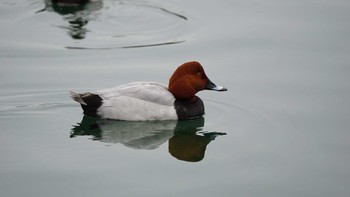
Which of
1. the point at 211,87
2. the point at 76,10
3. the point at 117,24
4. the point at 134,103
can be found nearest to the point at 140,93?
the point at 134,103

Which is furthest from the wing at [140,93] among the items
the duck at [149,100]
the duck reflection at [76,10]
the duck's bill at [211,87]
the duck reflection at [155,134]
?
the duck reflection at [76,10]

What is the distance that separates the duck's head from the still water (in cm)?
40

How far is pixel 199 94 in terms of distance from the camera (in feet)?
36.6

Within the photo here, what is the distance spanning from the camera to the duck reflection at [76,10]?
13.3 m

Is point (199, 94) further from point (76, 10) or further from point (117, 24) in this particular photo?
point (76, 10)

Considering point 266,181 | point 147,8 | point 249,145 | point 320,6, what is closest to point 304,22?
point 320,6

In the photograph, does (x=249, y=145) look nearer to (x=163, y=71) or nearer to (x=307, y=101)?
(x=307, y=101)

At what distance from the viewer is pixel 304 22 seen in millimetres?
13516

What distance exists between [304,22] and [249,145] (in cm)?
505

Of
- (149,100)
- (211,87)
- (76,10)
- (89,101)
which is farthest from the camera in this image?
(76,10)

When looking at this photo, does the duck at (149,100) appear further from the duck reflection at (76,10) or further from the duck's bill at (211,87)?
the duck reflection at (76,10)

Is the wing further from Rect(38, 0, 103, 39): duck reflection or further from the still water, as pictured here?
Rect(38, 0, 103, 39): duck reflection

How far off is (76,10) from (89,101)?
5.22 m

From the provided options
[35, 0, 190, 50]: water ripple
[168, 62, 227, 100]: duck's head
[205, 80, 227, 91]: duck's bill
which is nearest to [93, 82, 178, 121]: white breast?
[168, 62, 227, 100]: duck's head
